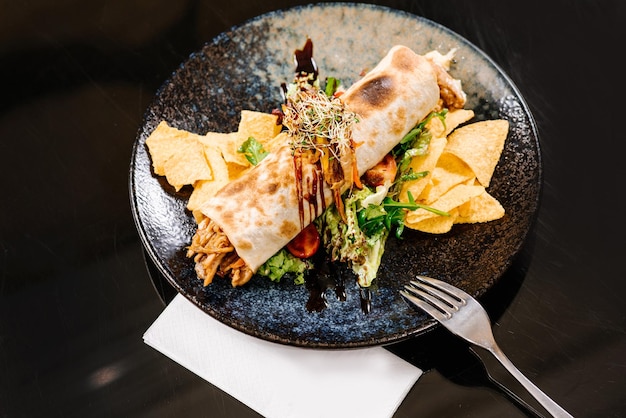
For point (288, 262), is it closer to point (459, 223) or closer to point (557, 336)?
point (459, 223)

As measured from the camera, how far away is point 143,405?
2533mm

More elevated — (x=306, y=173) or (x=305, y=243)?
(x=306, y=173)

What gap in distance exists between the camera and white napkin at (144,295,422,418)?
2.38 metres

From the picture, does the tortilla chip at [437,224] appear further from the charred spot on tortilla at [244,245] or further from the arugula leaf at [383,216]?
the charred spot on tortilla at [244,245]

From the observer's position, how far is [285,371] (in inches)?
96.6

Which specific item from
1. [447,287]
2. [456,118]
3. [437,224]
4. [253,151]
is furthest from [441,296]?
[253,151]

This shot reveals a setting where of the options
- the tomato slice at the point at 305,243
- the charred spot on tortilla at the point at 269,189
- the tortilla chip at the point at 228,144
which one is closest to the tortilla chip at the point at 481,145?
the tomato slice at the point at 305,243

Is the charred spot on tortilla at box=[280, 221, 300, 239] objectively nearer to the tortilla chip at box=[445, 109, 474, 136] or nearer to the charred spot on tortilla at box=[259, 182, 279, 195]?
the charred spot on tortilla at box=[259, 182, 279, 195]

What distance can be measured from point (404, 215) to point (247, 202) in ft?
2.48

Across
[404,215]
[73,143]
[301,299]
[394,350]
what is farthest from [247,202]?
[73,143]

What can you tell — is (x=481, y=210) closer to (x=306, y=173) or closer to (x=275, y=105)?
(x=306, y=173)

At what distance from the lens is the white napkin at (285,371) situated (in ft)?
7.80

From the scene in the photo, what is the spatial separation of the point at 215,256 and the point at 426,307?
0.95 metres

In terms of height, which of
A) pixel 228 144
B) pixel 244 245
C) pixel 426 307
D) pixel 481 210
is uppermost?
pixel 228 144
